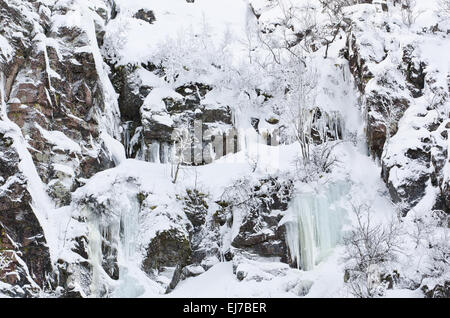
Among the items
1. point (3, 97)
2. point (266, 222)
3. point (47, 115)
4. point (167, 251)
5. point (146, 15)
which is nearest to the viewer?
point (3, 97)

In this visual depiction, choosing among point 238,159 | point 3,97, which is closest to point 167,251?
point 238,159

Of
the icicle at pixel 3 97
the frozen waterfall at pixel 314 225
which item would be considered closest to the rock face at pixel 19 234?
the icicle at pixel 3 97

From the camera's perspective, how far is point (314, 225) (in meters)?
16.1

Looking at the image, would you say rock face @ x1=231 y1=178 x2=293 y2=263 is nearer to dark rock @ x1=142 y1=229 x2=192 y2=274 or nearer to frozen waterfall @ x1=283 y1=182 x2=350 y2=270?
frozen waterfall @ x1=283 y1=182 x2=350 y2=270

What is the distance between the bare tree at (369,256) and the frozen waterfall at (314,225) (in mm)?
1021

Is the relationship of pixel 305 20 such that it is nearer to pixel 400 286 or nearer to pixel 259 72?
pixel 259 72

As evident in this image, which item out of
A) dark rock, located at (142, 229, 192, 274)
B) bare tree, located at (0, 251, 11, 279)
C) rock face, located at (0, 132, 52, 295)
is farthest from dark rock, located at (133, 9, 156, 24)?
bare tree, located at (0, 251, 11, 279)

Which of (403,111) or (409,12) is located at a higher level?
(409,12)

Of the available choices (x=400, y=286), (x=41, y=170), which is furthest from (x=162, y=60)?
(x=400, y=286)

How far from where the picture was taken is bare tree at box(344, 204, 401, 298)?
13.1 meters

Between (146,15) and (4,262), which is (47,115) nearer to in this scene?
(4,262)

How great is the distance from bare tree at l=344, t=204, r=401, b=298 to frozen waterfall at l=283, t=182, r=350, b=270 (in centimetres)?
102

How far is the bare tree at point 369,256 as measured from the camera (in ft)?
42.9

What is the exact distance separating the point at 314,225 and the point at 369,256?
9.37 ft
